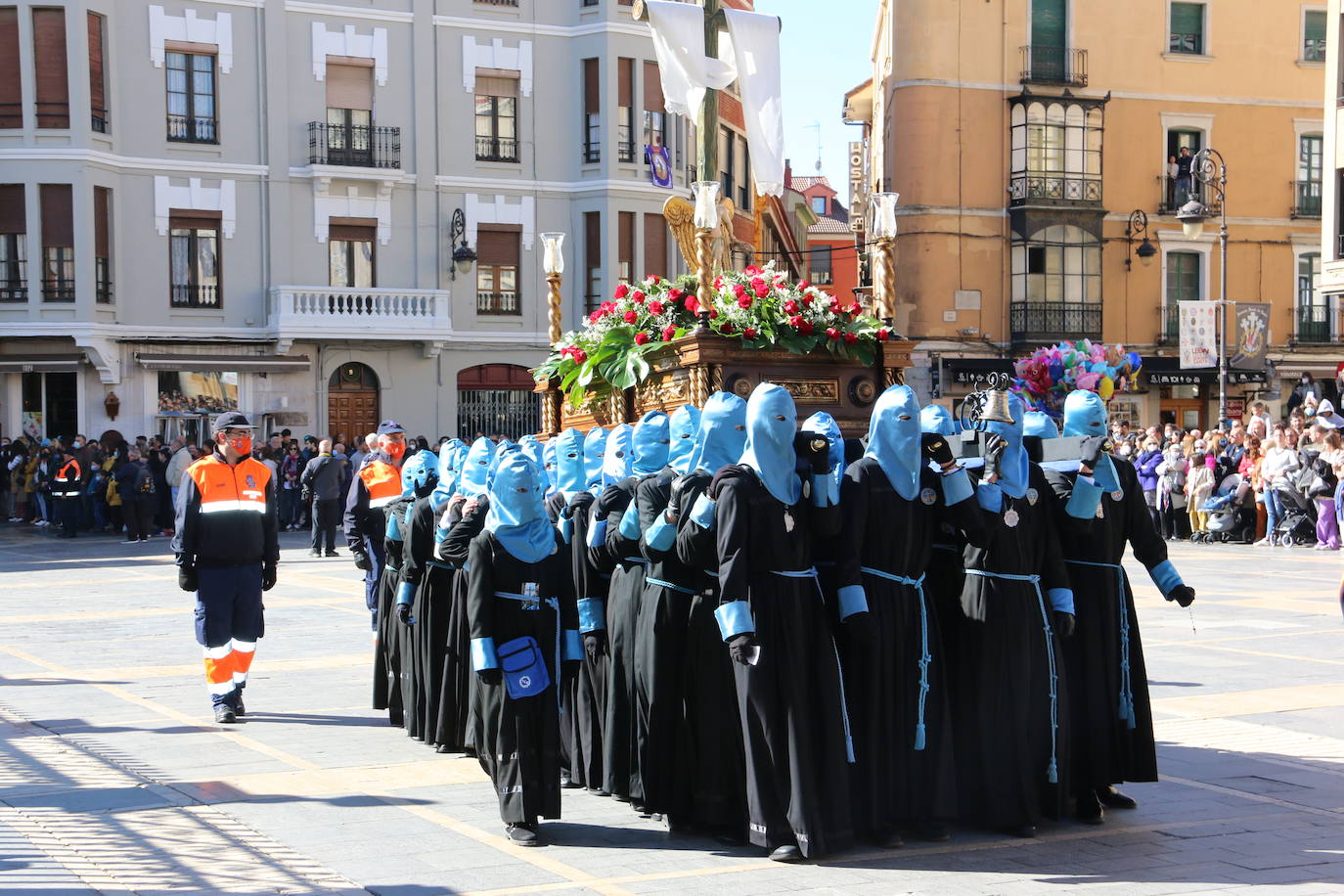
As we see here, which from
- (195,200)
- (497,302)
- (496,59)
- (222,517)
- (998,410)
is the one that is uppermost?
(496,59)

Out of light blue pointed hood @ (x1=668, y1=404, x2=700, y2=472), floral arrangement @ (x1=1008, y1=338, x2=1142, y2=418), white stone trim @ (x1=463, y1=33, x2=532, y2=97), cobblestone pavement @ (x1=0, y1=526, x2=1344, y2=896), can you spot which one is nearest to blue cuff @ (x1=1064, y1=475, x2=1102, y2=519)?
cobblestone pavement @ (x1=0, y1=526, x2=1344, y2=896)

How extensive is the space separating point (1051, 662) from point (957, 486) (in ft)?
3.25

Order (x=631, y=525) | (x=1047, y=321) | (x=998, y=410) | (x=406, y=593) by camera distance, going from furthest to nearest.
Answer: (x=1047, y=321) → (x=406, y=593) → (x=631, y=525) → (x=998, y=410)

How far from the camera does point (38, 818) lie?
25.6ft

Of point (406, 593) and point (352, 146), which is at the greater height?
point (352, 146)

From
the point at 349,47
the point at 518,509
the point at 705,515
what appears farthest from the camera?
the point at 349,47

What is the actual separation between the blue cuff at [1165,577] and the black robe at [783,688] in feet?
7.30

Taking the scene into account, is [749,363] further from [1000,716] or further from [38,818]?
[38,818]

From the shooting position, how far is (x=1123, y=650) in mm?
8094

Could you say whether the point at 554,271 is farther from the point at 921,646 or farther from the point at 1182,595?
the point at 921,646

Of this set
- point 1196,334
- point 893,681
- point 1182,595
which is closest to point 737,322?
point 1182,595

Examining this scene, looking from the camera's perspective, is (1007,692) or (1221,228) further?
(1221,228)

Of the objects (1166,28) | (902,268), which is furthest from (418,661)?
(1166,28)

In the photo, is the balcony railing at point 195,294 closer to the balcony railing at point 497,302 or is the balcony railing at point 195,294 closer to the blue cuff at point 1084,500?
the balcony railing at point 497,302
